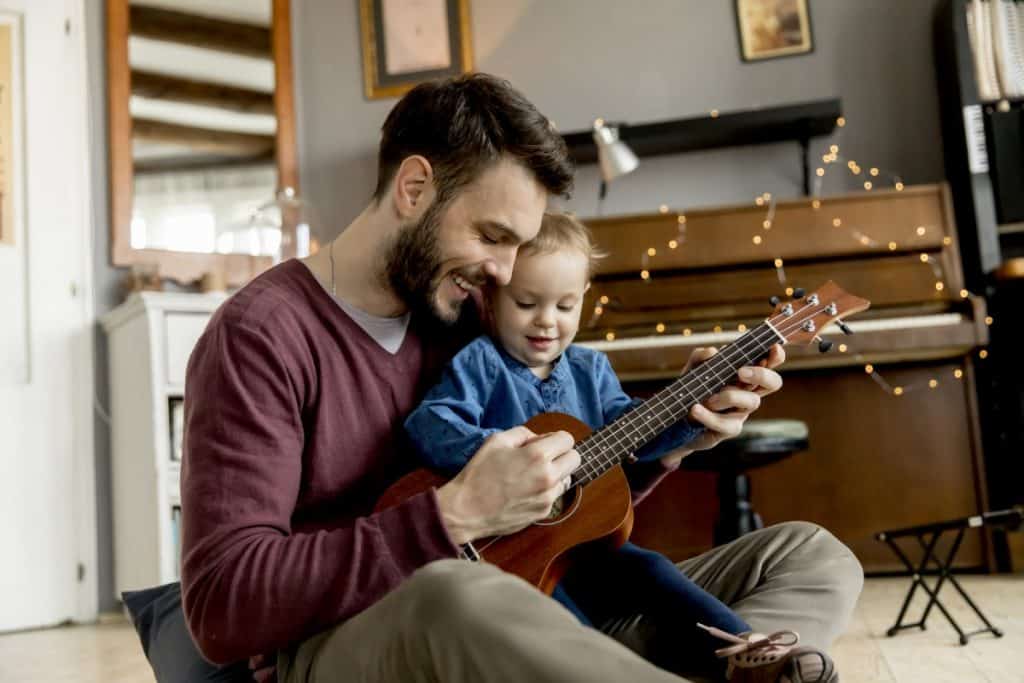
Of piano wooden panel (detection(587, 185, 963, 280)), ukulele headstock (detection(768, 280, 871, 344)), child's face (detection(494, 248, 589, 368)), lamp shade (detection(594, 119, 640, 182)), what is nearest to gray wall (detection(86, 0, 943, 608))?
lamp shade (detection(594, 119, 640, 182))

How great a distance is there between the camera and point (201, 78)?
4.06 m

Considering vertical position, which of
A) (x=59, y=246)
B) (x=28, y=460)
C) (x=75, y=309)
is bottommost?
(x=28, y=460)

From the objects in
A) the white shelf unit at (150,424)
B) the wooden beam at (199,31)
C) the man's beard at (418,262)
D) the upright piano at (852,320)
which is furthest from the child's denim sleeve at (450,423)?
the wooden beam at (199,31)

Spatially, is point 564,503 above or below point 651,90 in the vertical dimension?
below

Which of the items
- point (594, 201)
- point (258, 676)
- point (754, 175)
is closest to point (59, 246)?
point (594, 201)

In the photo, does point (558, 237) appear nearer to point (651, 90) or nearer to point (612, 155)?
point (612, 155)

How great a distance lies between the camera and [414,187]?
1428mm

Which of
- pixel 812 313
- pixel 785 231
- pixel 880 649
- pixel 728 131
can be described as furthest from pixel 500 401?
pixel 728 131

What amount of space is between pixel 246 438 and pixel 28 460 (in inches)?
108

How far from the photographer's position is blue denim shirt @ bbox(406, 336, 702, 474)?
135cm

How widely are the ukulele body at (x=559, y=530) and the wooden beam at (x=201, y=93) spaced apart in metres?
3.13

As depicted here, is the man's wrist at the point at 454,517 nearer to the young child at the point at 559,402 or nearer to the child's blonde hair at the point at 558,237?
the young child at the point at 559,402

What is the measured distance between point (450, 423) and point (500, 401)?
0.75 ft

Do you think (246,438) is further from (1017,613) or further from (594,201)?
(594,201)
